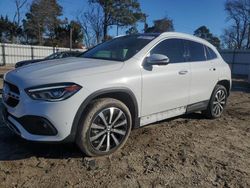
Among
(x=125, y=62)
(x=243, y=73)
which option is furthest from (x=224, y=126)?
(x=243, y=73)

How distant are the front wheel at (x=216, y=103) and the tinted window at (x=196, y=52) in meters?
0.82

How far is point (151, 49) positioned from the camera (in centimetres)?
432

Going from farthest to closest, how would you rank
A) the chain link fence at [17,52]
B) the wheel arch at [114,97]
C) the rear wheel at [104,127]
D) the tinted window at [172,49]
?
the chain link fence at [17,52] < the tinted window at [172,49] < the rear wheel at [104,127] < the wheel arch at [114,97]

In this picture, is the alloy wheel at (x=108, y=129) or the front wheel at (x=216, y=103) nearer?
the alloy wheel at (x=108, y=129)

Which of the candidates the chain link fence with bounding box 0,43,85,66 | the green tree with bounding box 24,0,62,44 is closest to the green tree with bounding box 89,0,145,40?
the chain link fence with bounding box 0,43,85,66

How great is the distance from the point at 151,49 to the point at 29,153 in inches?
92.3

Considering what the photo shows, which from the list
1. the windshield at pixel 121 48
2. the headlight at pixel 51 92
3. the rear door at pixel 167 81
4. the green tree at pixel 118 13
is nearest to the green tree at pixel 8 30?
the green tree at pixel 118 13

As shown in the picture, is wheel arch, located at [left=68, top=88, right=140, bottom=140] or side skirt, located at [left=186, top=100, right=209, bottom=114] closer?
wheel arch, located at [left=68, top=88, right=140, bottom=140]

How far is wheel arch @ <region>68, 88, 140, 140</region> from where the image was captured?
340 cm

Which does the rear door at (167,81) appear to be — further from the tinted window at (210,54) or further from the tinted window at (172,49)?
the tinted window at (210,54)

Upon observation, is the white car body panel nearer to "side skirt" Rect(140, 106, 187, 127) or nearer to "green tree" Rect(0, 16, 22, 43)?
"side skirt" Rect(140, 106, 187, 127)

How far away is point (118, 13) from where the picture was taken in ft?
111

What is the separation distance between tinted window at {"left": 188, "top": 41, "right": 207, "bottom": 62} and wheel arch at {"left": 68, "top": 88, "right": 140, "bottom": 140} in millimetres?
1731

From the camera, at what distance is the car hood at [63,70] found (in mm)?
3402
